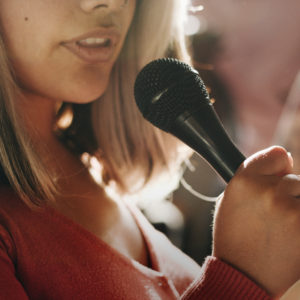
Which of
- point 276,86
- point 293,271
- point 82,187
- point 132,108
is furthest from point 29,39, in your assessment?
point 276,86

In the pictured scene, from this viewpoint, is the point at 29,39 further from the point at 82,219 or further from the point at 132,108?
the point at 132,108

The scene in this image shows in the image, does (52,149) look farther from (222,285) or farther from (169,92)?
(222,285)

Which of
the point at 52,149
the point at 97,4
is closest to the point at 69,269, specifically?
the point at 52,149

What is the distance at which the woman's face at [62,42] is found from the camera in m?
0.75

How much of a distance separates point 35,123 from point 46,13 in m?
0.26

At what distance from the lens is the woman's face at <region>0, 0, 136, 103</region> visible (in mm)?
748

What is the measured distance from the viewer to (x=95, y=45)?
839 mm

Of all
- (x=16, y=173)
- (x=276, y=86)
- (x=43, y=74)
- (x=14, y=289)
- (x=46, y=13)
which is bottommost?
(x=276, y=86)

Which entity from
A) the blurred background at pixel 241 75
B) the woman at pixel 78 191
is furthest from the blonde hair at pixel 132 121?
the blurred background at pixel 241 75

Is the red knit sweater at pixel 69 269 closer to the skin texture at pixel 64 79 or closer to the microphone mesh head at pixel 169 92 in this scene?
the skin texture at pixel 64 79

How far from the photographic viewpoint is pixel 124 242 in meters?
0.88

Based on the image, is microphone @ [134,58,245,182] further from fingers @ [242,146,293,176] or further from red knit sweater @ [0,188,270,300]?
red knit sweater @ [0,188,270,300]

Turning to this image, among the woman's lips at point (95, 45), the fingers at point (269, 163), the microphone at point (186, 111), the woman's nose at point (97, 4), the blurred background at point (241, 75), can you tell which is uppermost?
the woman's nose at point (97, 4)

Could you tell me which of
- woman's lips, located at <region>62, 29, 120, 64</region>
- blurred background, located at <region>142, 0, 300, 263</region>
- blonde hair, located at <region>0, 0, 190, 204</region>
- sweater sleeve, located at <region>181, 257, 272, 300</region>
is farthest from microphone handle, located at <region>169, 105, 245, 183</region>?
blurred background, located at <region>142, 0, 300, 263</region>
